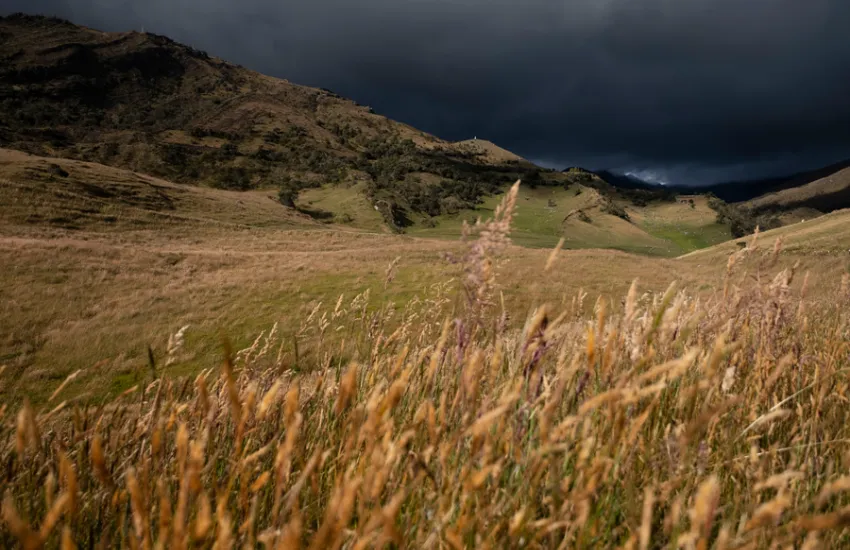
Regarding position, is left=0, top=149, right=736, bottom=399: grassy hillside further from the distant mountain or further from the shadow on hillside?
the distant mountain

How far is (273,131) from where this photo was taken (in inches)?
7210

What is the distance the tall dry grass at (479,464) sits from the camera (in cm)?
103

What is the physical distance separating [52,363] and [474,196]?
123 m

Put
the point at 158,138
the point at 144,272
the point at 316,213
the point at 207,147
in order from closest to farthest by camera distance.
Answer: the point at 144,272 → the point at 316,213 → the point at 158,138 → the point at 207,147

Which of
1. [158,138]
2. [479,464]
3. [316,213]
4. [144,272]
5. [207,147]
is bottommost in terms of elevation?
[144,272]

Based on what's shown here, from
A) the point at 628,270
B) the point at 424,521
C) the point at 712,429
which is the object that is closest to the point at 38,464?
the point at 424,521

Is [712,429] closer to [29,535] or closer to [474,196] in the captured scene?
[29,535]

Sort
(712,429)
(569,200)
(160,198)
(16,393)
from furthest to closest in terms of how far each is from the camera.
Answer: (569,200) < (160,198) < (16,393) < (712,429)

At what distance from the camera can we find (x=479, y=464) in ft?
5.26

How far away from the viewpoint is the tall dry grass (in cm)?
103

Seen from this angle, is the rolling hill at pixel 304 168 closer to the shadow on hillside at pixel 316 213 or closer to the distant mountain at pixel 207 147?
the shadow on hillside at pixel 316 213

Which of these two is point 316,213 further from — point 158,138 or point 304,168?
point 158,138

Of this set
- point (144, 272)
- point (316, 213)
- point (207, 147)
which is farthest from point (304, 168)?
point (144, 272)

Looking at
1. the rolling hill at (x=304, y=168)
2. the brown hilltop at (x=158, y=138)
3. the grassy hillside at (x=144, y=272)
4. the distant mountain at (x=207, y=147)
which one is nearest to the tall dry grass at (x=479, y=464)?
the grassy hillside at (x=144, y=272)
